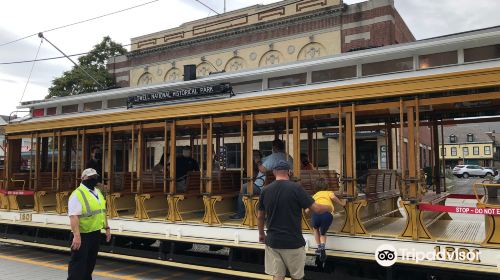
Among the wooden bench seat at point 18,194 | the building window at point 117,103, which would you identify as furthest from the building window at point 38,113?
the building window at point 117,103

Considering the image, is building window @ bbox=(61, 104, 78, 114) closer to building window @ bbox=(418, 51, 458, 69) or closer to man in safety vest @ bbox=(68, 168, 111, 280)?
man in safety vest @ bbox=(68, 168, 111, 280)

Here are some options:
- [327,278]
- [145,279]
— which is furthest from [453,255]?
[145,279]

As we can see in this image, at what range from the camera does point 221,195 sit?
667 centimetres

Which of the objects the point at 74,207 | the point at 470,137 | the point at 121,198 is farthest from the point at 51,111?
the point at 470,137

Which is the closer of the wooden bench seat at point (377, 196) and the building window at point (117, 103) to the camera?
the wooden bench seat at point (377, 196)

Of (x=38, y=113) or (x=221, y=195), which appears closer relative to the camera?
(x=221, y=195)

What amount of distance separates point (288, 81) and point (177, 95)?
1.98 metres

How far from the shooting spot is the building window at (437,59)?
5.15 metres

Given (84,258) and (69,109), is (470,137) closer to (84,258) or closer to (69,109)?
(69,109)

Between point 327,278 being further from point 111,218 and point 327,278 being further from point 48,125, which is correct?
point 48,125

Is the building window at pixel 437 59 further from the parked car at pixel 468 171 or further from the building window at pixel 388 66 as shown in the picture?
the parked car at pixel 468 171

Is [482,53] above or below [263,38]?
below

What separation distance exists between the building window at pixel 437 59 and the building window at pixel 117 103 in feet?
17.6

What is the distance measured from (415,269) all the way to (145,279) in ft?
13.2
